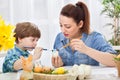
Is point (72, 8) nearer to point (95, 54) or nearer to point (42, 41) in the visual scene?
point (95, 54)

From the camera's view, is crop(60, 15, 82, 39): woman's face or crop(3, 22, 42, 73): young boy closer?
crop(3, 22, 42, 73): young boy

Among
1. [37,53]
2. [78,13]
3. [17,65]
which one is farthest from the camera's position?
[78,13]

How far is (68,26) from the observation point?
7.47 feet

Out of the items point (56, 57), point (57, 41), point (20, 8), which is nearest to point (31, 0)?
point (20, 8)

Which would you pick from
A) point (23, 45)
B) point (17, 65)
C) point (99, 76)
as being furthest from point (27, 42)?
point (99, 76)

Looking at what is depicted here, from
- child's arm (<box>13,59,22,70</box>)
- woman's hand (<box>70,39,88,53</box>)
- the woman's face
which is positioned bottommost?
child's arm (<box>13,59,22,70</box>)

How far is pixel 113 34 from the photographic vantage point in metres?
3.71

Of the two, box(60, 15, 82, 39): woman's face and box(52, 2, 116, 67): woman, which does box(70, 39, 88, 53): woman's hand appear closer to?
box(52, 2, 116, 67): woman

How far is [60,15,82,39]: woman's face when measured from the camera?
2.28m

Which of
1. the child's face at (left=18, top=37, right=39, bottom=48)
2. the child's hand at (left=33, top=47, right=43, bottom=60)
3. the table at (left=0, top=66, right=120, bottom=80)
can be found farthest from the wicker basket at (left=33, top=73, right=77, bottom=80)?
the child's face at (left=18, top=37, right=39, bottom=48)

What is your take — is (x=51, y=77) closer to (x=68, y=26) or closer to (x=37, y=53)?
(x=37, y=53)

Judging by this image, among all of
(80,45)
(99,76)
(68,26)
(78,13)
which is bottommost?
(99,76)

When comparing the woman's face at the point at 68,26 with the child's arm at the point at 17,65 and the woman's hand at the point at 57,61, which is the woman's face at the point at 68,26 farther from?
the child's arm at the point at 17,65

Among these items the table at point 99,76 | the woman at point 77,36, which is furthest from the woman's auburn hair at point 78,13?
the table at point 99,76
